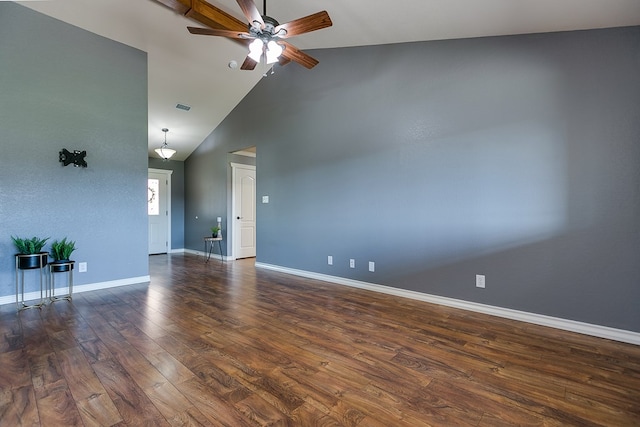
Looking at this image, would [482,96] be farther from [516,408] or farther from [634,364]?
[516,408]

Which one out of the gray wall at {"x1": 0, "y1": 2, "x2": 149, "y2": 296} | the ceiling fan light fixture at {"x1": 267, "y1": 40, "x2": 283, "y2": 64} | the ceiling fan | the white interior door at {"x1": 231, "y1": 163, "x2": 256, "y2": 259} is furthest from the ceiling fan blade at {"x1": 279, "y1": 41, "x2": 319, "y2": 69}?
the white interior door at {"x1": 231, "y1": 163, "x2": 256, "y2": 259}

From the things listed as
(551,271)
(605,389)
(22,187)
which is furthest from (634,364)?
(22,187)

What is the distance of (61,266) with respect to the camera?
11.7 ft

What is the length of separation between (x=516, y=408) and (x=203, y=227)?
7.02 meters

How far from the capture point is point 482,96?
3299mm

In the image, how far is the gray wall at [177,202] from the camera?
26.5ft

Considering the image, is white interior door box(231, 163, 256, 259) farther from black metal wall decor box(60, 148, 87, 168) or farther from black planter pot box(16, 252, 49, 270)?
black planter pot box(16, 252, 49, 270)

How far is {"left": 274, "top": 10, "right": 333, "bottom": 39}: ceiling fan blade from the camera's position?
262 centimetres

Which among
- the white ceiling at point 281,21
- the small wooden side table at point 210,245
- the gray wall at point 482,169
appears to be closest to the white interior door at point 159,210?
the small wooden side table at point 210,245

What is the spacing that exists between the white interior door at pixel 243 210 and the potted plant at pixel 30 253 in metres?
3.45

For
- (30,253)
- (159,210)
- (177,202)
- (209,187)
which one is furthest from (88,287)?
(177,202)

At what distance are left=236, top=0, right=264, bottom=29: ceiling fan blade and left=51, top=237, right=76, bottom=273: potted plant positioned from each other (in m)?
3.42

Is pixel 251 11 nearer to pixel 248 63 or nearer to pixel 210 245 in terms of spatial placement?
pixel 248 63

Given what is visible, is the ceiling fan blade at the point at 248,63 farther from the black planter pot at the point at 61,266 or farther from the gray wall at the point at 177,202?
the gray wall at the point at 177,202
